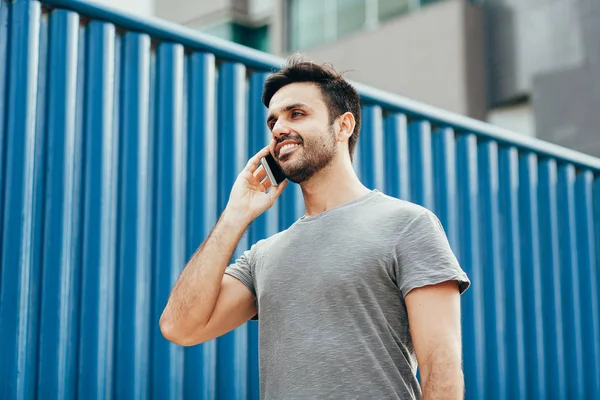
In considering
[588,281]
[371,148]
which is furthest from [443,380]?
[588,281]

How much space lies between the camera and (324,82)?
9.38ft

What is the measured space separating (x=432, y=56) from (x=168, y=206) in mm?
12159

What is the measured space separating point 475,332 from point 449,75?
34.5 ft

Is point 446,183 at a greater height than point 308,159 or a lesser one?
greater

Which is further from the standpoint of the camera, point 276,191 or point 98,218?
point 98,218

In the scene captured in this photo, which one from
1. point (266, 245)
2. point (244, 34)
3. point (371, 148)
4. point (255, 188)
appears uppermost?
point (244, 34)

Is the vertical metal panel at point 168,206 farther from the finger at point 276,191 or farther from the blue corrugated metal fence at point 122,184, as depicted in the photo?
the finger at point 276,191

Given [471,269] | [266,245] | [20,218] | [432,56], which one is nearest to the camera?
[266,245]

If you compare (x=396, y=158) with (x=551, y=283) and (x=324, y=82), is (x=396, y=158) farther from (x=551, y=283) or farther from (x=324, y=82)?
(x=324, y=82)

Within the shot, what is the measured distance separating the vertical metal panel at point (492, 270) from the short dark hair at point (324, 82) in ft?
7.69

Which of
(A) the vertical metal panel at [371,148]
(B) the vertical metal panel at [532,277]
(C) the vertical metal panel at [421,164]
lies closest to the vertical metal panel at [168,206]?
(A) the vertical metal panel at [371,148]

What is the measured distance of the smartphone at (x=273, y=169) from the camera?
116 inches

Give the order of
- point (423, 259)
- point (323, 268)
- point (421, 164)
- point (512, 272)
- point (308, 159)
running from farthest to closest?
point (512, 272) → point (421, 164) → point (308, 159) → point (323, 268) → point (423, 259)

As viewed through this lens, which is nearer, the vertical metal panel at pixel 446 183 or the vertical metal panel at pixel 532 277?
the vertical metal panel at pixel 446 183
